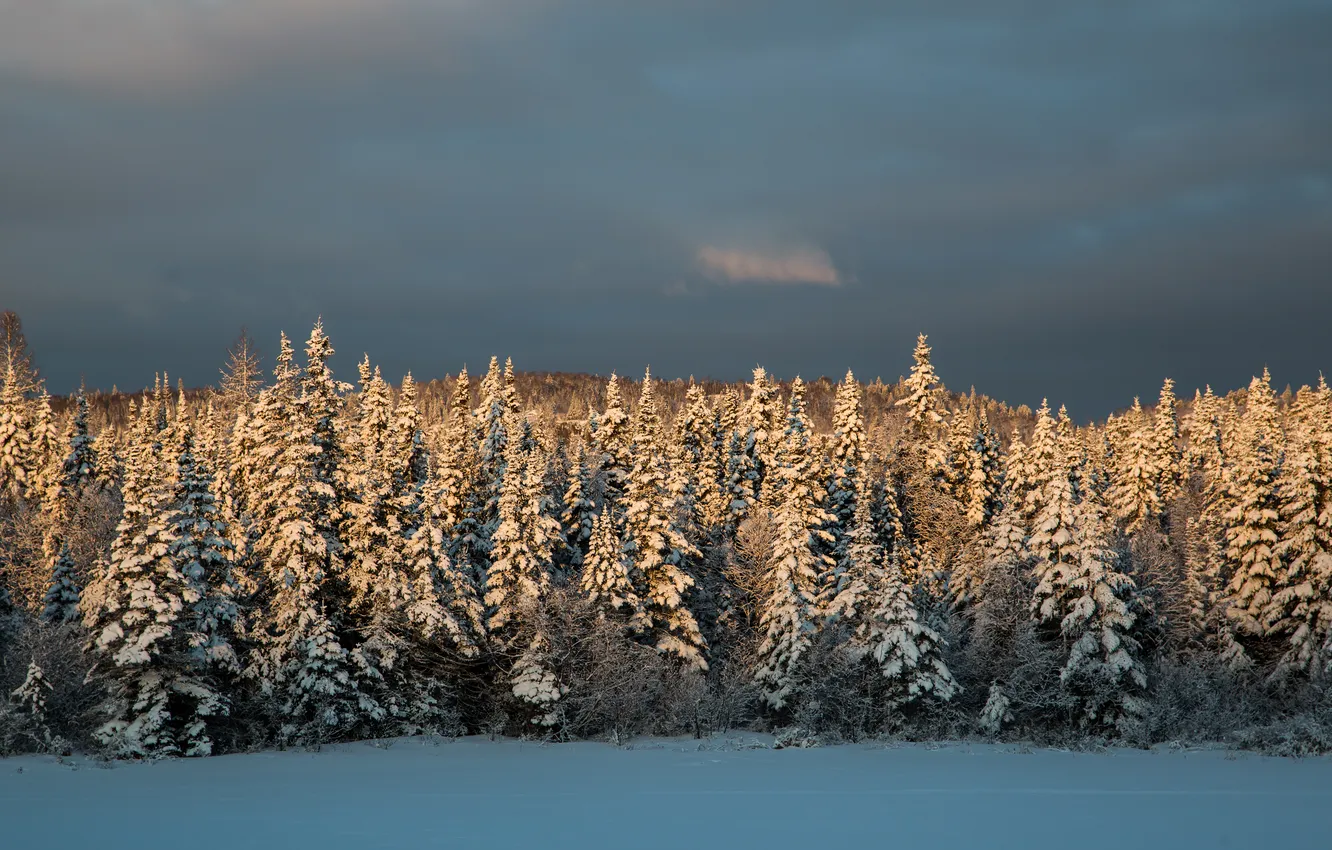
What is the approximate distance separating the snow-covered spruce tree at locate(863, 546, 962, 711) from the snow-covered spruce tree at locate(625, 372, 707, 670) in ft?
29.0

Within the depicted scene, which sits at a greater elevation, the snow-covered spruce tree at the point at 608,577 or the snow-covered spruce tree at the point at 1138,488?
the snow-covered spruce tree at the point at 1138,488

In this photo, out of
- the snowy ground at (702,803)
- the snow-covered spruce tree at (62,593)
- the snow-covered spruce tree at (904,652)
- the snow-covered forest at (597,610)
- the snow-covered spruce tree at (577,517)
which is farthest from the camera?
the snow-covered spruce tree at (577,517)

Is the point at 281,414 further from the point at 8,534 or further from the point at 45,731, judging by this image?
the point at 8,534

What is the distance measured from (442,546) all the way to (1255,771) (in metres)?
30.3

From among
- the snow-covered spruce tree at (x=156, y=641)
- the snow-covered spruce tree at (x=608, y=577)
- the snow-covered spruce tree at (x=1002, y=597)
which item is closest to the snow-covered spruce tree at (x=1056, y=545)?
the snow-covered spruce tree at (x=1002, y=597)

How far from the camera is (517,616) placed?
129ft

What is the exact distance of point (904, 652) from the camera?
117 feet

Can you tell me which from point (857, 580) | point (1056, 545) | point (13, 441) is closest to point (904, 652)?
point (857, 580)

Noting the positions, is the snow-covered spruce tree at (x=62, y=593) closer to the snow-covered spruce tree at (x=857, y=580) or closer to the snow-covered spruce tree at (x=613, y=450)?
the snow-covered spruce tree at (x=613, y=450)

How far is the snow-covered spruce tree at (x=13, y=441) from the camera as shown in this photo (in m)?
61.1

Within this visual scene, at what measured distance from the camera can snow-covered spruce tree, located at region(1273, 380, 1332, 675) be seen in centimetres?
4003

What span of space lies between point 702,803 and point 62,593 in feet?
110

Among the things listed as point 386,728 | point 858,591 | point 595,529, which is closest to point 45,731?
point 386,728

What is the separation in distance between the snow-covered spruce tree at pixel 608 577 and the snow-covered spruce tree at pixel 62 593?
20.3 meters
